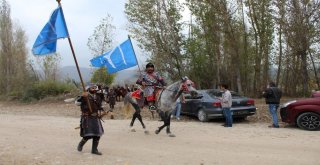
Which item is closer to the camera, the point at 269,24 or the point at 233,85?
the point at 269,24

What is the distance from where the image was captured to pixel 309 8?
22078 mm

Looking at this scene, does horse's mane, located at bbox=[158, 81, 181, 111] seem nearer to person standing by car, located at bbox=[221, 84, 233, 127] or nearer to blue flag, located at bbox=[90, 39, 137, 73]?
blue flag, located at bbox=[90, 39, 137, 73]

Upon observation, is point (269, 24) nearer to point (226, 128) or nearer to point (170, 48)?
point (170, 48)

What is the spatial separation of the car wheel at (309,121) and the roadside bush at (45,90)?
25456 mm

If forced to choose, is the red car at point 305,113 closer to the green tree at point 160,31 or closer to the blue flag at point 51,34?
the blue flag at point 51,34

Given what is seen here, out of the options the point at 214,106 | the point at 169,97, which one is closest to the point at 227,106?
the point at 214,106

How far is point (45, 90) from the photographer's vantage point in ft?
114

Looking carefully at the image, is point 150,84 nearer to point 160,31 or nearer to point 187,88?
point 187,88

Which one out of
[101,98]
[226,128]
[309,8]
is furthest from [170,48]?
[101,98]

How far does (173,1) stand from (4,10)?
2356 centimetres

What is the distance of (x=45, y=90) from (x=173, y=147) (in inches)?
1050

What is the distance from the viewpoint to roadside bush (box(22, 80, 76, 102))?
3459 cm

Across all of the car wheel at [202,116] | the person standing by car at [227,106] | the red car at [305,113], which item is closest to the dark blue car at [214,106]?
the car wheel at [202,116]

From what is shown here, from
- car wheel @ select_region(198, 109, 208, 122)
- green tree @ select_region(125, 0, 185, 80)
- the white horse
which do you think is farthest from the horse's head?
green tree @ select_region(125, 0, 185, 80)
